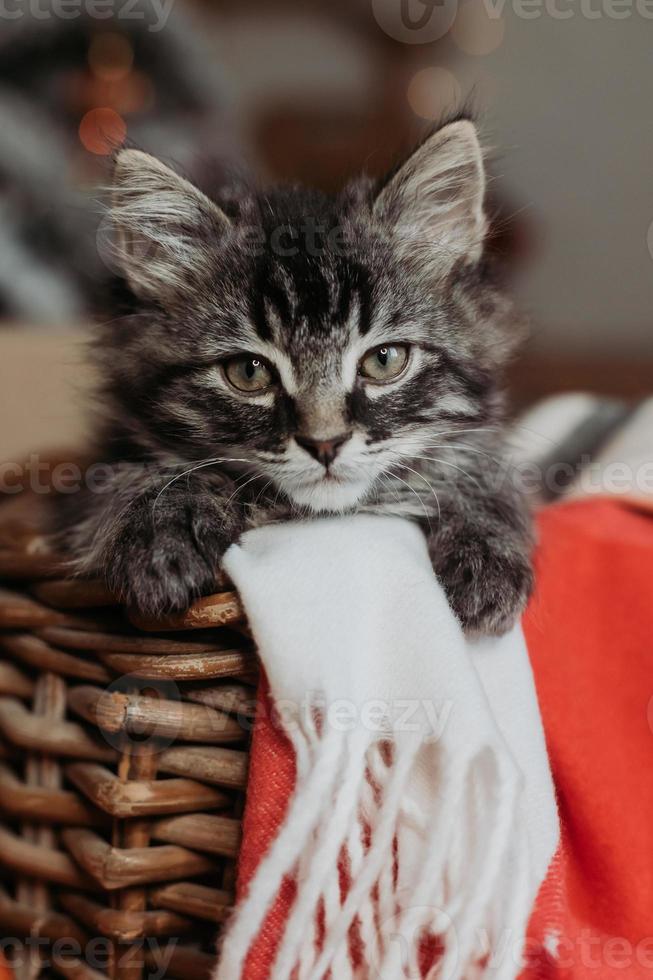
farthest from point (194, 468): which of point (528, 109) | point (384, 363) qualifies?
point (528, 109)

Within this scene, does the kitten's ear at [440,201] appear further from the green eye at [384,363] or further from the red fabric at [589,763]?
the red fabric at [589,763]

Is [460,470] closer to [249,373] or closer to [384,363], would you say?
[384,363]

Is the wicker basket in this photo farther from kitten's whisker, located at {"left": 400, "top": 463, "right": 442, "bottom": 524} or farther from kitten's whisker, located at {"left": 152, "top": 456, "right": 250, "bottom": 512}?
kitten's whisker, located at {"left": 400, "top": 463, "right": 442, "bottom": 524}

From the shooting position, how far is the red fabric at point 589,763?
2.90 feet

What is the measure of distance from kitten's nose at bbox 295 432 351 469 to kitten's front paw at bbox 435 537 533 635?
203mm

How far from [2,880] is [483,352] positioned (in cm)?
103

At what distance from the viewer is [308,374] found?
1106 mm

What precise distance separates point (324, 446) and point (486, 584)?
0.26 metres

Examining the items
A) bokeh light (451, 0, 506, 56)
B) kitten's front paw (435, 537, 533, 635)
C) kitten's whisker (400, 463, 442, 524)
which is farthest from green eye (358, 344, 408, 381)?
bokeh light (451, 0, 506, 56)

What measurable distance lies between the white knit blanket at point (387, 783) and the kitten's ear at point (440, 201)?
521mm

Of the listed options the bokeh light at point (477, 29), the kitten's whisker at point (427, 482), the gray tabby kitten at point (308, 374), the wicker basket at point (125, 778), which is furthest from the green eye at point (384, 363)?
the bokeh light at point (477, 29)

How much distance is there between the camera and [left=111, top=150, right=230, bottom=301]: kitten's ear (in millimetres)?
1203

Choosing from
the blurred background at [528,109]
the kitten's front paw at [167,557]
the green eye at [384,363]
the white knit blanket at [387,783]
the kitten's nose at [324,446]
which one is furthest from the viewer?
the blurred background at [528,109]

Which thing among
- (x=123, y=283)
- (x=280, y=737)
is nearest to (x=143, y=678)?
(x=280, y=737)
